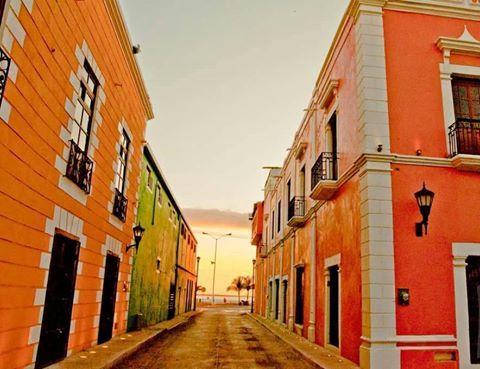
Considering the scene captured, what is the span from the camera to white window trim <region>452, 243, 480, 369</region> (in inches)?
293

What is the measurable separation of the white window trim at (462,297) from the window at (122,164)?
297 inches

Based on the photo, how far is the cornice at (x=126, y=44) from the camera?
8.65 meters

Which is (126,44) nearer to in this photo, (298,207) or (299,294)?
(298,207)

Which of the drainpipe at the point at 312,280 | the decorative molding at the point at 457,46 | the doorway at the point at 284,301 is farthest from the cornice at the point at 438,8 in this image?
the doorway at the point at 284,301

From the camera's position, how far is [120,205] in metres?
10.2

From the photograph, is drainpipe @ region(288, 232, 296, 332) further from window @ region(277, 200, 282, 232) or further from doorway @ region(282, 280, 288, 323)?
window @ region(277, 200, 282, 232)

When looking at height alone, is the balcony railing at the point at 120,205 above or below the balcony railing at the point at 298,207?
below

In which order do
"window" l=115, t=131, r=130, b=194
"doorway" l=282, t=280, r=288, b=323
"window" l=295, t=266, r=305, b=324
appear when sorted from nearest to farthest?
"window" l=115, t=131, r=130, b=194 < "window" l=295, t=266, r=305, b=324 < "doorway" l=282, t=280, r=288, b=323

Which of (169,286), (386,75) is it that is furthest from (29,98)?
(169,286)

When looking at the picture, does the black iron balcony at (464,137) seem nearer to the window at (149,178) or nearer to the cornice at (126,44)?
the cornice at (126,44)

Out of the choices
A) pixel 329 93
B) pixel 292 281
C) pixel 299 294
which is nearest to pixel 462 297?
pixel 329 93

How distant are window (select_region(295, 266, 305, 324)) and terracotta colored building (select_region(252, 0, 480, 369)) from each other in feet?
10.6

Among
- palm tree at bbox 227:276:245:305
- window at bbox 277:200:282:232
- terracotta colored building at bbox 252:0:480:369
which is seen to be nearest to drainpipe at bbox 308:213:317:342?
terracotta colored building at bbox 252:0:480:369

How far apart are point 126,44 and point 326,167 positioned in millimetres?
5855
